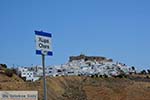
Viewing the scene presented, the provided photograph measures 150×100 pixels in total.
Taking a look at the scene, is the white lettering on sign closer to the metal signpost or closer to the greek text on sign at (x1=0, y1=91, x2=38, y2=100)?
the metal signpost

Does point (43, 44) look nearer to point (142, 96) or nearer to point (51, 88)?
point (51, 88)

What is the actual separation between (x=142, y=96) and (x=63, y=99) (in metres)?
14.9

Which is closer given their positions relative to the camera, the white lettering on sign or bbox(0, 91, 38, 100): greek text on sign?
the white lettering on sign

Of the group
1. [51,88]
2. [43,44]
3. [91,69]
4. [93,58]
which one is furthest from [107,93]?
[93,58]

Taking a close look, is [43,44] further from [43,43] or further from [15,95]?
[15,95]

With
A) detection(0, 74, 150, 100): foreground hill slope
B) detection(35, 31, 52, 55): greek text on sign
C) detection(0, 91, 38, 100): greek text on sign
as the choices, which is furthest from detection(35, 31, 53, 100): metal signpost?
detection(0, 74, 150, 100): foreground hill slope

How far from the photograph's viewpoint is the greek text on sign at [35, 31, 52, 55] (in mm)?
8609

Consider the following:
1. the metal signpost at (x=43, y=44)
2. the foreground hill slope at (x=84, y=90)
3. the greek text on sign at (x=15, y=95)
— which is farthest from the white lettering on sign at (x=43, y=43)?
the foreground hill slope at (x=84, y=90)

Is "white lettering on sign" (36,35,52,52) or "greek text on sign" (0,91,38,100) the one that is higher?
"white lettering on sign" (36,35,52,52)

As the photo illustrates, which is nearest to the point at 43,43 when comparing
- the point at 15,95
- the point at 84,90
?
the point at 15,95

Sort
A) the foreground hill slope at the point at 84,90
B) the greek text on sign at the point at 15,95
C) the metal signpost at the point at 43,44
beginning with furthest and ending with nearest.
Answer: the foreground hill slope at the point at 84,90 → the greek text on sign at the point at 15,95 → the metal signpost at the point at 43,44

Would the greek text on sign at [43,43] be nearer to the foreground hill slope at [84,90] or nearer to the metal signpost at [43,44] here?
the metal signpost at [43,44]

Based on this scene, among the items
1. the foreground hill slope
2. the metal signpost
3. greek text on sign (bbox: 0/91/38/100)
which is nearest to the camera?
the metal signpost

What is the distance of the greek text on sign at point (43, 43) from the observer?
28.2ft
